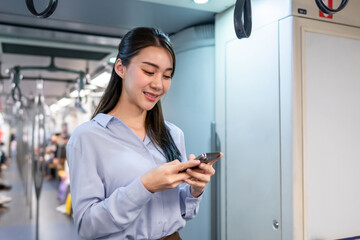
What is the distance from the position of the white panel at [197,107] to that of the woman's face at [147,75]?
51.8 inches

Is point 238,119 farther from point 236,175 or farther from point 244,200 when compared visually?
point 244,200

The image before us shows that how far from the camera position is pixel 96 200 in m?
1.15

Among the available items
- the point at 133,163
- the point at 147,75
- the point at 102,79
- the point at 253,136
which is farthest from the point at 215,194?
the point at 102,79

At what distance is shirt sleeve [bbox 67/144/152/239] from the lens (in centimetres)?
108

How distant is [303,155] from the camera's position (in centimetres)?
176

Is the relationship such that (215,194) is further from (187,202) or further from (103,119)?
(103,119)

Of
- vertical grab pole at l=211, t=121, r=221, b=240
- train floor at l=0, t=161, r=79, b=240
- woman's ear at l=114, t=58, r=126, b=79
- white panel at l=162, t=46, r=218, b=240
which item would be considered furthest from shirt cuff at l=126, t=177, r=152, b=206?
train floor at l=0, t=161, r=79, b=240

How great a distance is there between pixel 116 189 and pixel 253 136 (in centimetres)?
114

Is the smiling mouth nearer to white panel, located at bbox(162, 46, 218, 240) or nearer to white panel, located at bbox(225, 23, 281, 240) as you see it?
white panel, located at bbox(225, 23, 281, 240)

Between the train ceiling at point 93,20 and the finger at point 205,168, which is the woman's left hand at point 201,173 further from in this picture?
the train ceiling at point 93,20

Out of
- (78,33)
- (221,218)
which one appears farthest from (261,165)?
(78,33)

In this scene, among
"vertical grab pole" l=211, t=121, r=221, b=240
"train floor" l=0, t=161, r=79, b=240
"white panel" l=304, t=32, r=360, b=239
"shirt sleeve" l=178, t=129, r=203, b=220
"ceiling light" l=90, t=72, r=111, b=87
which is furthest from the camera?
"train floor" l=0, t=161, r=79, b=240

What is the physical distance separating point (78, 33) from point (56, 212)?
479 cm

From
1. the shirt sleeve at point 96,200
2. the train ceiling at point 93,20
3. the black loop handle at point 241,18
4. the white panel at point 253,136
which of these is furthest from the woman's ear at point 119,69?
the white panel at point 253,136
